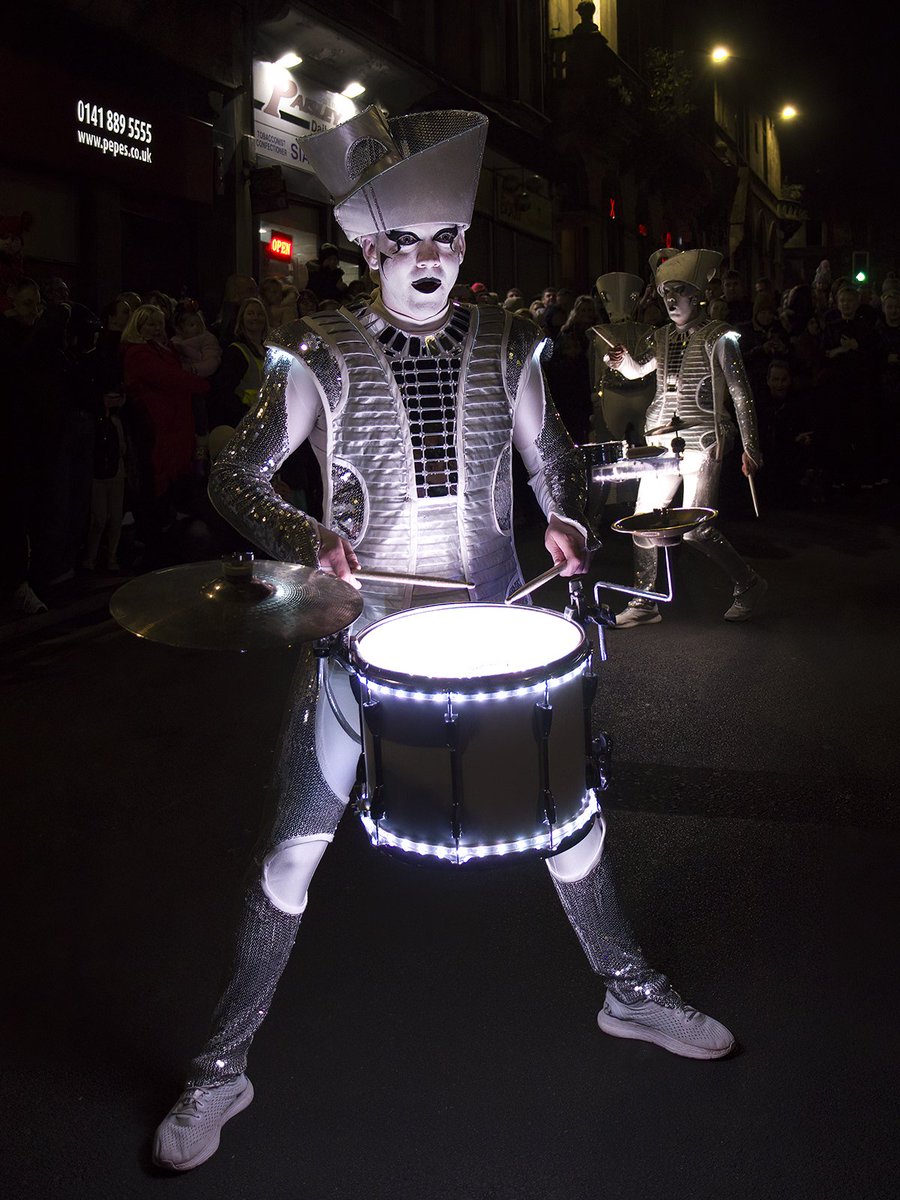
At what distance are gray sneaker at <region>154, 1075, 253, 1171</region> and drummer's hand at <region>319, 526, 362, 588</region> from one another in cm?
123

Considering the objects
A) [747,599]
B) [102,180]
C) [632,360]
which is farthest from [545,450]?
[102,180]

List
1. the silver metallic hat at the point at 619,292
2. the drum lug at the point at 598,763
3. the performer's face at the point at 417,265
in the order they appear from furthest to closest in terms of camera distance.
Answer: the silver metallic hat at the point at 619,292
the performer's face at the point at 417,265
the drum lug at the point at 598,763

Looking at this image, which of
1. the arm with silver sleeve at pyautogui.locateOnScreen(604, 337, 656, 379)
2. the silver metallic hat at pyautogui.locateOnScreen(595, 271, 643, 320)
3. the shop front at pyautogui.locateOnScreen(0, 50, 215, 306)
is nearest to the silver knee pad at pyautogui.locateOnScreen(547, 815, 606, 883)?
the arm with silver sleeve at pyautogui.locateOnScreen(604, 337, 656, 379)

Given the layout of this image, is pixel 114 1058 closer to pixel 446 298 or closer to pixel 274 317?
pixel 446 298

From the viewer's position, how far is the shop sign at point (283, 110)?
1702 cm

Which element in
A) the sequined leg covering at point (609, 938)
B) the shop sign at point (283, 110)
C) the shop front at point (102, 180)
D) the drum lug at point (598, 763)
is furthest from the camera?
the shop sign at point (283, 110)

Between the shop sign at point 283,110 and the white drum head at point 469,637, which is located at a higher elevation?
the shop sign at point 283,110

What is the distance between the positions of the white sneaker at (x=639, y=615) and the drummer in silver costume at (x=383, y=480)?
17.0 ft

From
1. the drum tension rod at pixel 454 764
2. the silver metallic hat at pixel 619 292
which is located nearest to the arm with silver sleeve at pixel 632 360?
the silver metallic hat at pixel 619 292

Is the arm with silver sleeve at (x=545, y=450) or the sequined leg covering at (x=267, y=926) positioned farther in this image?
the arm with silver sleeve at (x=545, y=450)

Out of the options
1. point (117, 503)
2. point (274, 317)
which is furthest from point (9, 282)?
point (274, 317)

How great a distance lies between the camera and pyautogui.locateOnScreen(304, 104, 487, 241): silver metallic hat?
8.85 feet

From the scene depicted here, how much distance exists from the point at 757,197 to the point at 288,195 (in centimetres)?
4079

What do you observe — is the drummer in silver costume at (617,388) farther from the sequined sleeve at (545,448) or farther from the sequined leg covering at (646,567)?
the sequined sleeve at (545,448)
